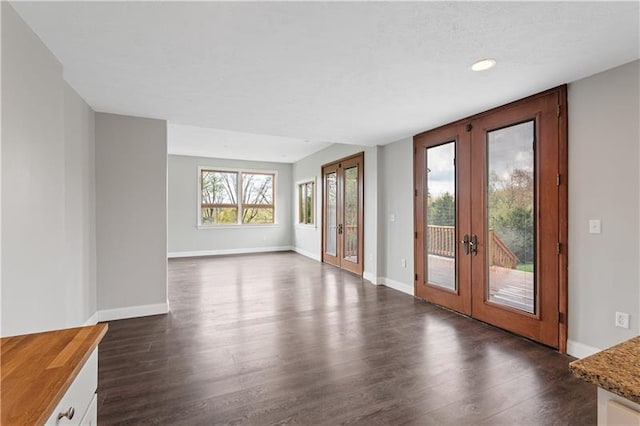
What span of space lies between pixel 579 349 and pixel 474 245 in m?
1.30

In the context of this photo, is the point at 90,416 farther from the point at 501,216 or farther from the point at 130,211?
the point at 501,216

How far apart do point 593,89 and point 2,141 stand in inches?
161

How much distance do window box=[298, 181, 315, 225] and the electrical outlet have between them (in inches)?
244

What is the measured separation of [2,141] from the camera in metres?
1.53

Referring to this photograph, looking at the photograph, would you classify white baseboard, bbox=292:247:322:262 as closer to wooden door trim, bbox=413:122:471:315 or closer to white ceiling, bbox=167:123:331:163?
white ceiling, bbox=167:123:331:163

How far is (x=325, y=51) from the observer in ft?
6.97

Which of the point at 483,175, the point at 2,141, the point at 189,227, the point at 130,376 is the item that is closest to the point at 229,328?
the point at 130,376

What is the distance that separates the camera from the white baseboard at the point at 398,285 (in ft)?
15.3

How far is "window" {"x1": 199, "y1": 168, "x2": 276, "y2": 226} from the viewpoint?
841 cm

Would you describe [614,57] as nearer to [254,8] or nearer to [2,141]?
[254,8]

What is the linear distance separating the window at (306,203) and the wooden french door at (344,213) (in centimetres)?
81

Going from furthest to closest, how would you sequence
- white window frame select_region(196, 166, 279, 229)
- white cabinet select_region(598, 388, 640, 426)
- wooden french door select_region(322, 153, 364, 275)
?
1. white window frame select_region(196, 166, 279, 229)
2. wooden french door select_region(322, 153, 364, 275)
3. white cabinet select_region(598, 388, 640, 426)

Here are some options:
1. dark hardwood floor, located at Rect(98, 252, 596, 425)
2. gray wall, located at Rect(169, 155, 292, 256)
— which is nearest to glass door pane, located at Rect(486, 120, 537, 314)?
dark hardwood floor, located at Rect(98, 252, 596, 425)

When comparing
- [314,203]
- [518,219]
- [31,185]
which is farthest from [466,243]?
[314,203]
